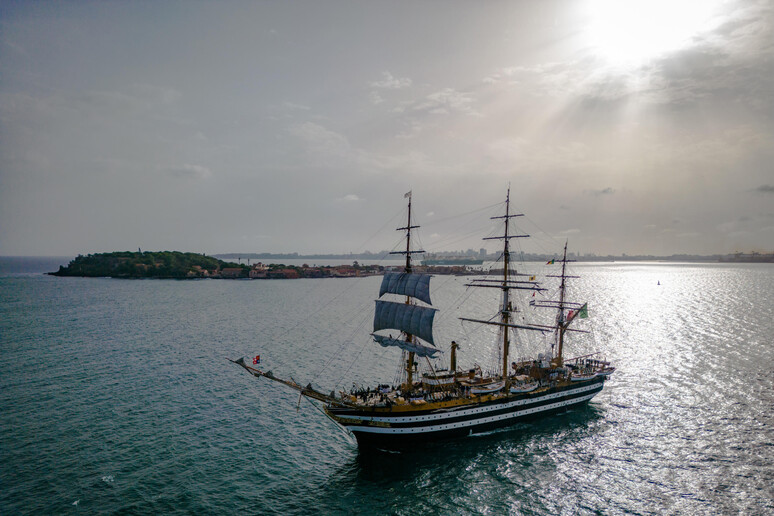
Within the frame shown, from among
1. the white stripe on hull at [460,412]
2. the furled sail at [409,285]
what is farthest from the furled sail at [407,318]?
the white stripe on hull at [460,412]

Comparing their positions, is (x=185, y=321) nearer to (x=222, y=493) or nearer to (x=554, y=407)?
(x=222, y=493)

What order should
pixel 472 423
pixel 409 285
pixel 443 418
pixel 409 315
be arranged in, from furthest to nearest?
pixel 409 285
pixel 409 315
pixel 472 423
pixel 443 418

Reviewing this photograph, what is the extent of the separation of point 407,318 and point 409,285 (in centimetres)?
376

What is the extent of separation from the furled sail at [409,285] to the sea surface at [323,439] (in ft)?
42.5

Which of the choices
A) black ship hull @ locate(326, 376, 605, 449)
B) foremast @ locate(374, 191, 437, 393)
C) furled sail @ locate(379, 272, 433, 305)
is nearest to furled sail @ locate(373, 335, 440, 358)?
foremast @ locate(374, 191, 437, 393)

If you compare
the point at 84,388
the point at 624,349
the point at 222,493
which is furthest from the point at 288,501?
the point at 624,349

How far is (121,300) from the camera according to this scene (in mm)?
110938

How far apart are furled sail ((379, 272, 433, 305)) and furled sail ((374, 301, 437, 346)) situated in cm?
133

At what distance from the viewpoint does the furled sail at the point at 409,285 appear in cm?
3888

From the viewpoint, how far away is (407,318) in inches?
1521

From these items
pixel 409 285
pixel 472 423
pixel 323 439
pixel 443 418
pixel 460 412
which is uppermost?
pixel 409 285

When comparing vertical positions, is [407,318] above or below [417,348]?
above

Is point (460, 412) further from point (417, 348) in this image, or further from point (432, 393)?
point (417, 348)

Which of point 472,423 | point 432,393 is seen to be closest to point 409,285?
point 432,393
